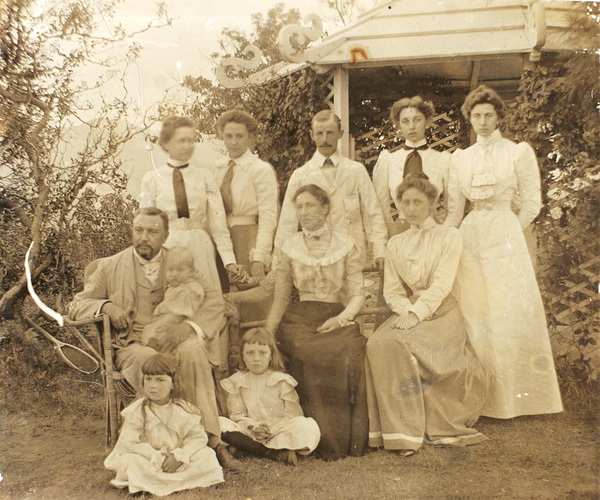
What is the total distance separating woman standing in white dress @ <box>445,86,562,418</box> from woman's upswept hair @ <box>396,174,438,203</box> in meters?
0.29

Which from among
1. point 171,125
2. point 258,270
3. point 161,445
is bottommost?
point 161,445

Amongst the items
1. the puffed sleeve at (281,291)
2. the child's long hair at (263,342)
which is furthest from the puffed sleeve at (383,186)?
the child's long hair at (263,342)

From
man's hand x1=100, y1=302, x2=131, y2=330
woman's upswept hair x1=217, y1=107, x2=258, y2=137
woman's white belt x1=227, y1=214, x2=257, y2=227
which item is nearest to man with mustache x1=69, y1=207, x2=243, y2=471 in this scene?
man's hand x1=100, y1=302, x2=131, y2=330

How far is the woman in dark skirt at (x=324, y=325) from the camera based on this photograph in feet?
11.5

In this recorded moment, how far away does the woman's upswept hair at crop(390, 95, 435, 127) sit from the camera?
376 cm

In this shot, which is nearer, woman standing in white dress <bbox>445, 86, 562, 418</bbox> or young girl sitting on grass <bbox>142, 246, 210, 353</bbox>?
young girl sitting on grass <bbox>142, 246, 210, 353</bbox>

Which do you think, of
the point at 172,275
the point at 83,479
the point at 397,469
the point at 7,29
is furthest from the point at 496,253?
the point at 7,29

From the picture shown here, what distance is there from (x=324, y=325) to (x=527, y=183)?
1.64 metres

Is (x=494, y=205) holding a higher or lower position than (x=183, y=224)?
higher

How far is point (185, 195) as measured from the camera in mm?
3691

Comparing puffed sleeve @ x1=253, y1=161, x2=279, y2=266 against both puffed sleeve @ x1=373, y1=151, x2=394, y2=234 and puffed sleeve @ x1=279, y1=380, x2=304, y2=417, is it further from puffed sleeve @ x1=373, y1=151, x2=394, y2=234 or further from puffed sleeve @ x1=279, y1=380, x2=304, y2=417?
puffed sleeve @ x1=279, y1=380, x2=304, y2=417

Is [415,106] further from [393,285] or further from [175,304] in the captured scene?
[175,304]

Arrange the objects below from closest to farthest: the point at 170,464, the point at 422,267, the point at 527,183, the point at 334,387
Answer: the point at 170,464
the point at 334,387
the point at 422,267
the point at 527,183

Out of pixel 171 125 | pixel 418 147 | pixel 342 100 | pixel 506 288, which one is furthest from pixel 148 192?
pixel 506 288
